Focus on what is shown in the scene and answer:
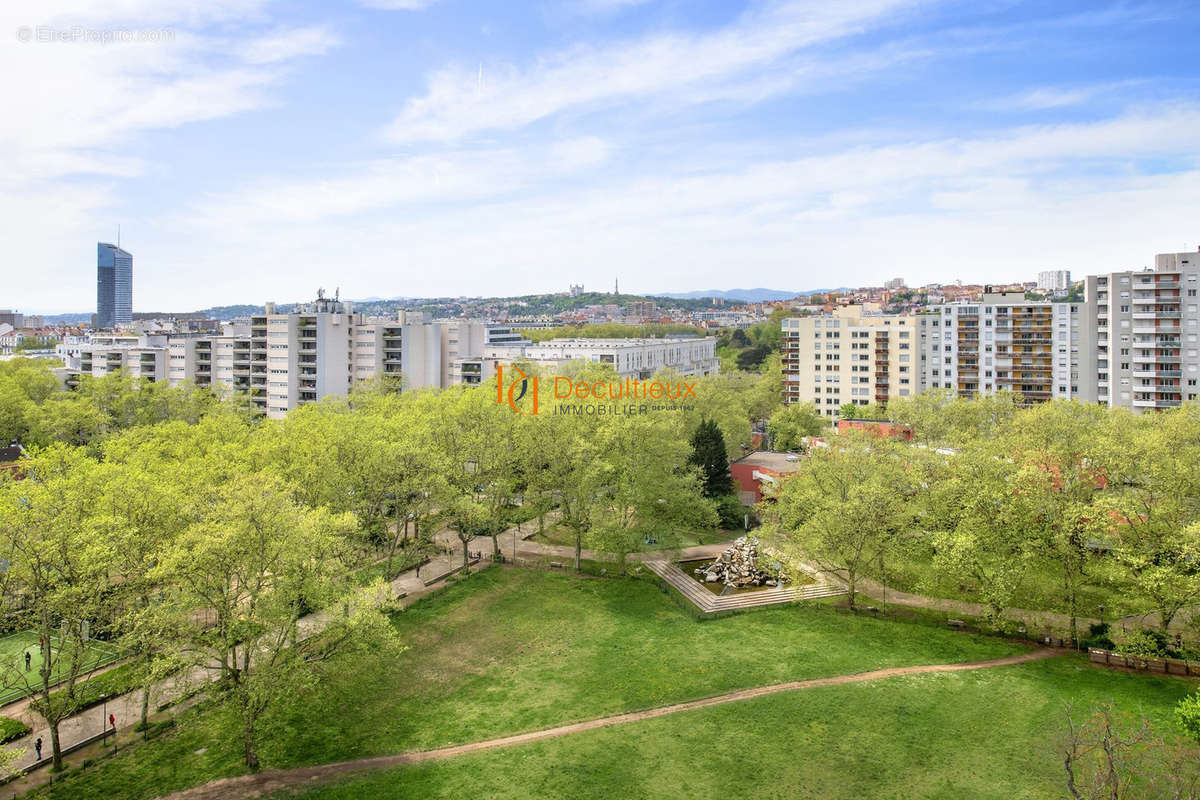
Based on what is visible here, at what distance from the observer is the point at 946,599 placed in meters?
37.9

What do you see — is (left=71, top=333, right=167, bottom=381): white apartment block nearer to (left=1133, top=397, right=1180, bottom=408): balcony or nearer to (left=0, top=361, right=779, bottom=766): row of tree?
(left=0, top=361, right=779, bottom=766): row of tree

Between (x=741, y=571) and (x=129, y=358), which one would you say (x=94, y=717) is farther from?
(x=129, y=358)

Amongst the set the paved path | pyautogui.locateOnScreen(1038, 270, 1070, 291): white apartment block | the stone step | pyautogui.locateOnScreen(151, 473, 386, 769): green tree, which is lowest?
the paved path

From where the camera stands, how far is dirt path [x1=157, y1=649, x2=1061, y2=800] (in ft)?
74.3

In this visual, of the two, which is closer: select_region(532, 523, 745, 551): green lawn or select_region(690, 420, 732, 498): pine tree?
select_region(532, 523, 745, 551): green lawn

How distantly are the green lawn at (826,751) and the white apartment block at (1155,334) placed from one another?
50593 mm

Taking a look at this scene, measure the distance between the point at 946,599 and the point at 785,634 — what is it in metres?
10.00

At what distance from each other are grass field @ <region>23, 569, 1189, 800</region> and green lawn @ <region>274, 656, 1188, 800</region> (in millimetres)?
67

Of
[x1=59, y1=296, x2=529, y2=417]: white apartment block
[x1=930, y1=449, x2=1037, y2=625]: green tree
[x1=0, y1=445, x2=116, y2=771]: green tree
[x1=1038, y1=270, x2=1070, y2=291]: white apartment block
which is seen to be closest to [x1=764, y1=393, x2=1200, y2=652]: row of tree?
[x1=930, y1=449, x2=1037, y2=625]: green tree

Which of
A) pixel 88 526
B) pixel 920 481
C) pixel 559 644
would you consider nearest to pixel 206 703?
pixel 88 526

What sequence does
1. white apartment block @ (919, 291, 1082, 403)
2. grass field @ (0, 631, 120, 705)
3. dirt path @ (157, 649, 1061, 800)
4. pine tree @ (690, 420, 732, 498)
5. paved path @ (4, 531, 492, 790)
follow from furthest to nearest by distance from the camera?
white apartment block @ (919, 291, 1082, 403) → pine tree @ (690, 420, 732, 498) → grass field @ (0, 631, 120, 705) → paved path @ (4, 531, 492, 790) → dirt path @ (157, 649, 1061, 800)

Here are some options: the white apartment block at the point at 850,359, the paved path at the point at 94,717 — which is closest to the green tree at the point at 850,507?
the paved path at the point at 94,717

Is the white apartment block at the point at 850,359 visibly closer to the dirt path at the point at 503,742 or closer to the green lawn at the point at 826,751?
the dirt path at the point at 503,742

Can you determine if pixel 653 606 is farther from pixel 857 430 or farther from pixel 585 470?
pixel 857 430
